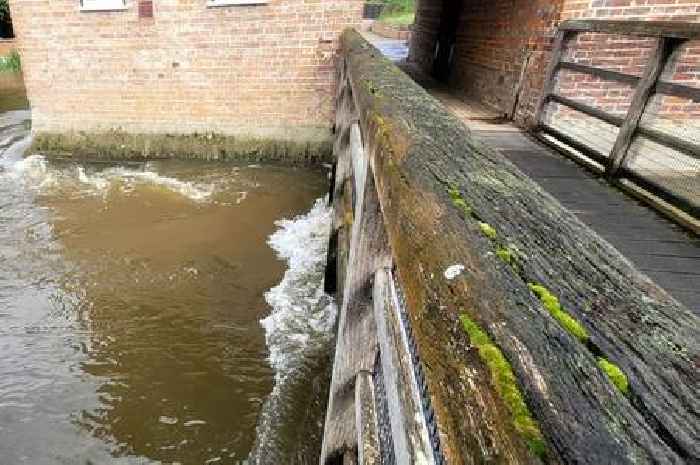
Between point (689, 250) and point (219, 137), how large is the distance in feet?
23.6

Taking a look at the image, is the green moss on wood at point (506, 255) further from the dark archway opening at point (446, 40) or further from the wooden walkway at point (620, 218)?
the dark archway opening at point (446, 40)

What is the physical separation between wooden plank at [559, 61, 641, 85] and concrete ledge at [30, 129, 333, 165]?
4.28m

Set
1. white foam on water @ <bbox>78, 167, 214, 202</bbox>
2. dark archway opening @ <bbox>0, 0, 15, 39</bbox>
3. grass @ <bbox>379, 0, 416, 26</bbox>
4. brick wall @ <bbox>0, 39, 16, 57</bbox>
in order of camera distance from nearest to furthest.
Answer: white foam on water @ <bbox>78, 167, 214, 202</bbox>, brick wall @ <bbox>0, 39, 16, 57</bbox>, dark archway opening @ <bbox>0, 0, 15, 39</bbox>, grass @ <bbox>379, 0, 416, 26</bbox>

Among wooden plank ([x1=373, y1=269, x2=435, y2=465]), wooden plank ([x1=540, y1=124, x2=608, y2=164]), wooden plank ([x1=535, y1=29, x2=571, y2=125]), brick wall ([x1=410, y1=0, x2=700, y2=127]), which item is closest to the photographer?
wooden plank ([x1=373, y1=269, x2=435, y2=465])

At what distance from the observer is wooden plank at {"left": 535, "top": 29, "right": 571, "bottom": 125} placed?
4609mm

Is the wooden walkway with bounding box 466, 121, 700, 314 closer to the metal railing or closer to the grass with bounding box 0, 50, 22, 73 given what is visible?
the metal railing

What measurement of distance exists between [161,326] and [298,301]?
122cm

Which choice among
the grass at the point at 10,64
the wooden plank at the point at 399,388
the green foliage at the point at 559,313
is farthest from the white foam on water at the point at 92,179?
the grass at the point at 10,64

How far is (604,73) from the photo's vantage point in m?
3.94

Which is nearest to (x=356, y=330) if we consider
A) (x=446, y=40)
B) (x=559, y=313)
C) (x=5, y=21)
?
(x=559, y=313)

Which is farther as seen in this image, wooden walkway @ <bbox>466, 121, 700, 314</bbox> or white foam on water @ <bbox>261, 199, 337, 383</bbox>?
white foam on water @ <bbox>261, 199, 337, 383</bbox>

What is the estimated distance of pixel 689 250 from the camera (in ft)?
8.82

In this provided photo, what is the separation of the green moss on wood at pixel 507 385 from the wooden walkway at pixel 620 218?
1.98 meters

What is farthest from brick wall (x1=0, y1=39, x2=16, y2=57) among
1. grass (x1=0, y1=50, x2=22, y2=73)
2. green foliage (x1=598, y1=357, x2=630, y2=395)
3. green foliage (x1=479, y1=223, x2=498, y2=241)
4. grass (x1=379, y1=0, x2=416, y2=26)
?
grass (x1=379, y1=0, x2=416, y2=26)
